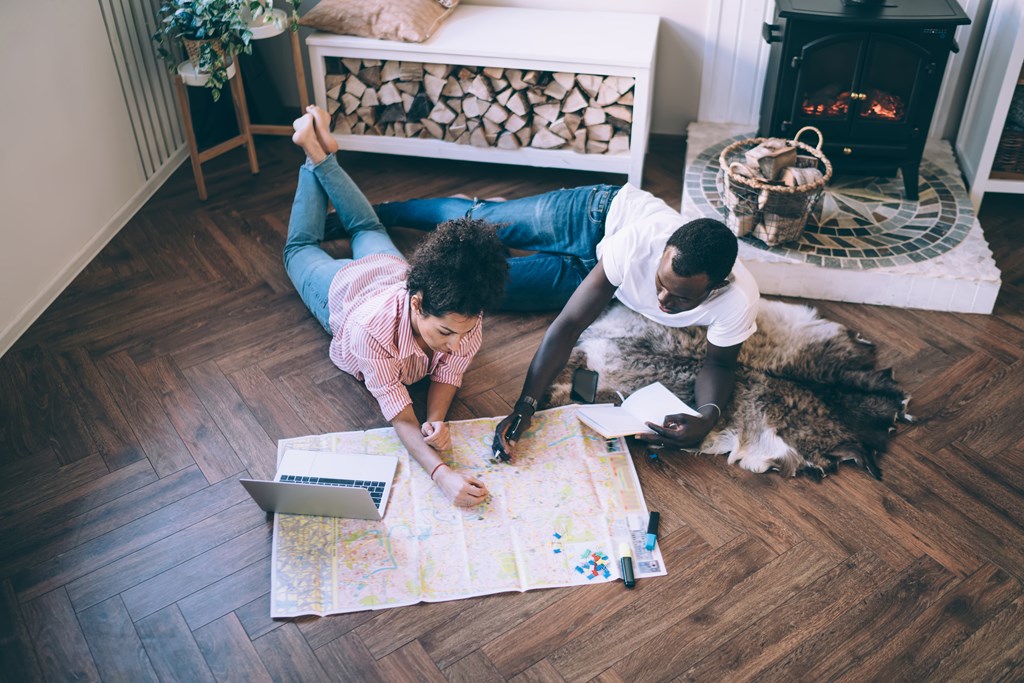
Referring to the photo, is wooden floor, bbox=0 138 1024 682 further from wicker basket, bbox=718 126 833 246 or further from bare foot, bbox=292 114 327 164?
bare foot, bbox=292 114 327 164

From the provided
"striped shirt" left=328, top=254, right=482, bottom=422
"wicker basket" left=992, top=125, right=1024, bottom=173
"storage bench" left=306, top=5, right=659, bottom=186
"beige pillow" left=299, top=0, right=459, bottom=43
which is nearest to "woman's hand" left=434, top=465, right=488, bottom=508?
"striped shirt" left=328, top=254, right=482, bottom=422

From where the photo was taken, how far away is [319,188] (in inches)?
112

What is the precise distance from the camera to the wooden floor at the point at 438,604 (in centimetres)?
182

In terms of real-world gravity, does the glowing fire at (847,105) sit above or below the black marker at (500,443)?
above

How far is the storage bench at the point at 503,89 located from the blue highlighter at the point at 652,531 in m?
1.57

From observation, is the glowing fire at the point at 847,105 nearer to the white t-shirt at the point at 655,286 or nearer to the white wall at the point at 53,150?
the white t-shirt at the point at 655,286

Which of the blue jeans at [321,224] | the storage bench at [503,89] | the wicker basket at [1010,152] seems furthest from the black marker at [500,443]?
the wicker basket at [1010,152]

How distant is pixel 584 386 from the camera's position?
95.8 inches

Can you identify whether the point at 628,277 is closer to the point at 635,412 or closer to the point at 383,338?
the point at 635,412

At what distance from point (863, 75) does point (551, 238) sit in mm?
1199

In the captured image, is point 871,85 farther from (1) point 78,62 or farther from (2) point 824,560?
(1) point 78,62

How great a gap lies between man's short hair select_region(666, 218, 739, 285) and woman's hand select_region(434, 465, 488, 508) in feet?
2.27

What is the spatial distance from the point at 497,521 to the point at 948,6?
222 cm

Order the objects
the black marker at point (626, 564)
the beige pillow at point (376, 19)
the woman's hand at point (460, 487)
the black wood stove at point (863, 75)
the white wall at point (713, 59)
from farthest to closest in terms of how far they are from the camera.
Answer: the white wall at point (713, 59), the beige pillow at point (376, 19), the black wood stove at point (863, 75), the woman's hand at point (460, 487), the black marker at point (626, 564)
